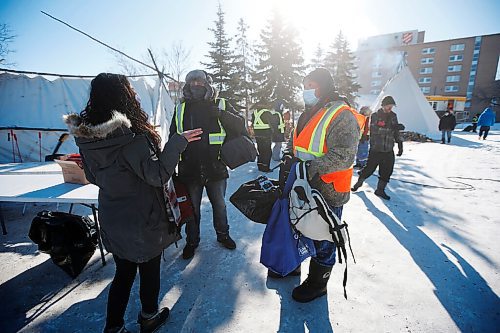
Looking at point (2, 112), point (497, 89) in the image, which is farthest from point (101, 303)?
point (497, 89)

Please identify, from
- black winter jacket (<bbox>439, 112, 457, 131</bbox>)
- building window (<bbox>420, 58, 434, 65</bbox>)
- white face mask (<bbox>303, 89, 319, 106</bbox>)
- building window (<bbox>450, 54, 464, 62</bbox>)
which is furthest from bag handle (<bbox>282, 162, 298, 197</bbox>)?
building window (<bbox>420, 58, 434, 65</bbox>)

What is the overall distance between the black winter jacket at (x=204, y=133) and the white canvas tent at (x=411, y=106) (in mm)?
14180

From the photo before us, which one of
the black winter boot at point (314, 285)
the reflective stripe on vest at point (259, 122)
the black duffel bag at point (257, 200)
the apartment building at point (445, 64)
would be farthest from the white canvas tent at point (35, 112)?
the apartment building at point (445, 64)

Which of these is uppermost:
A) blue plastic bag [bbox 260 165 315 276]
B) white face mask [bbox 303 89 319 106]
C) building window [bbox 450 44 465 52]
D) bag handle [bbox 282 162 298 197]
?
building window [bbox 450 44 465 52]

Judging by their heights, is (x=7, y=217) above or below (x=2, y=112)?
below

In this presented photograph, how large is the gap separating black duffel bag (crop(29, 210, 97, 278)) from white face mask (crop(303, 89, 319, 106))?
2477 mm

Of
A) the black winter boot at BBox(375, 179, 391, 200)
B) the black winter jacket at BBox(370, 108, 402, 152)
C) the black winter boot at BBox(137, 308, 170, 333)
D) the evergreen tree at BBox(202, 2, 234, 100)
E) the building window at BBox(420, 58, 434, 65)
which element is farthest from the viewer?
the building window at BBox(420, 58, 434, 65)

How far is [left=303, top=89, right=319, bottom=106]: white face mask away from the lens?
2.09 m

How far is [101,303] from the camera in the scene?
7.00 feet

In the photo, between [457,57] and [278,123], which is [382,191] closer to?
[278,123]

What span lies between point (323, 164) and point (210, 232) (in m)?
2.07

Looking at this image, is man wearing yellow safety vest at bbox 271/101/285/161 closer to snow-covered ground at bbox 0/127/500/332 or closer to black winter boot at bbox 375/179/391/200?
black winter boot at bbox 375/179/391/200

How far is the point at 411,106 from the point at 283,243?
16.2 meters

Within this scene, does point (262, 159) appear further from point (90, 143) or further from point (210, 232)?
point (90, 143)
